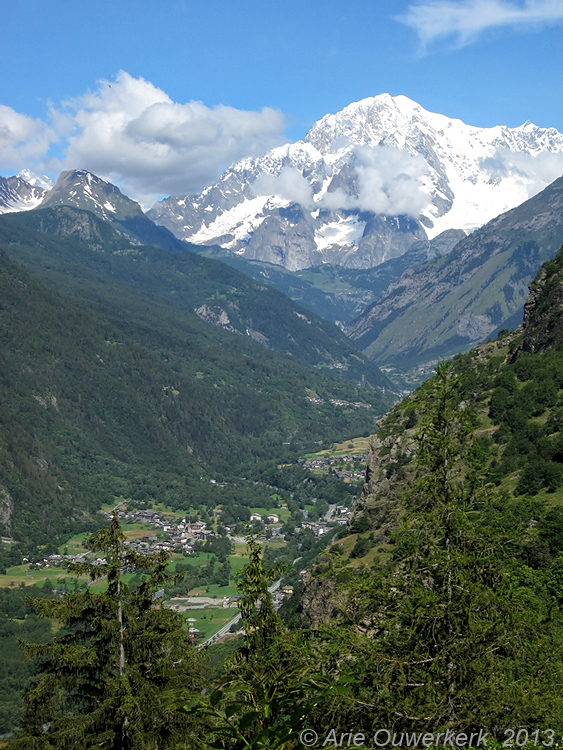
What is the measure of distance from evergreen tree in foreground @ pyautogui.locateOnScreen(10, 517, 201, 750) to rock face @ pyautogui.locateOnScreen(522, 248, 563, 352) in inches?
3029

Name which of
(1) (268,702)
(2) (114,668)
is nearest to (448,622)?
(1) (268,702)

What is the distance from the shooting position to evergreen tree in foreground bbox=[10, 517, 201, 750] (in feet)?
90.3

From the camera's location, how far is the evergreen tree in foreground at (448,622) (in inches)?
677

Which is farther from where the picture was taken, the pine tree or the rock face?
the rock face

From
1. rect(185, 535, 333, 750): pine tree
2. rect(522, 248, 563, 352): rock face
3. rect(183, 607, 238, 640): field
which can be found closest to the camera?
rect(185, 535, 333, 750): pine tree

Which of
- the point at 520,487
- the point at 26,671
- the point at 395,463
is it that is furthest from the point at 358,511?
the point at 26,671

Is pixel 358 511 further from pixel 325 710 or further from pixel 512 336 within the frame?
pixel 325 710

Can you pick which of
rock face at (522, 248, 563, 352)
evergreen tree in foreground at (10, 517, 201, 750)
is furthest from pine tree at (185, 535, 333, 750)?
rock face at (522, 248, 563, 352)

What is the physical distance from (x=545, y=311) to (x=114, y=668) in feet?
284

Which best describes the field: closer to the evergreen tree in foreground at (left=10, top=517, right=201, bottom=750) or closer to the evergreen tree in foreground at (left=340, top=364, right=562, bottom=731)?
the evergreen tree in foreground at (left=10, top=517, right=201, bottom=750)

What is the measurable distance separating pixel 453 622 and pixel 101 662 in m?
17.0

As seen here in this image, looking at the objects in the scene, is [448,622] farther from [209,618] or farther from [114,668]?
[209,618]

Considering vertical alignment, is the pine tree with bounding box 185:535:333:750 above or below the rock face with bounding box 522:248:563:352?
below

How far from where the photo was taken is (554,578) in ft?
118
